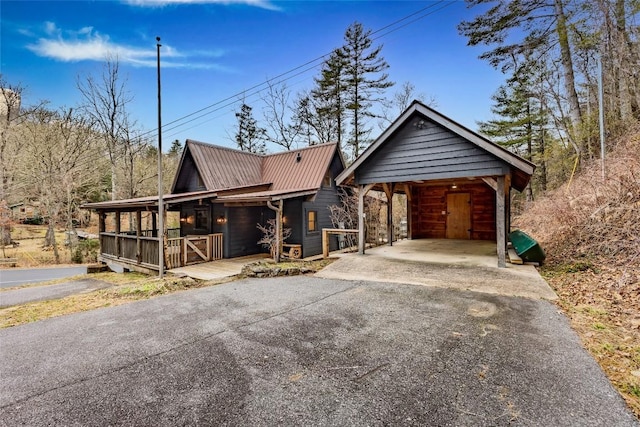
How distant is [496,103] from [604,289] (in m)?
22.6

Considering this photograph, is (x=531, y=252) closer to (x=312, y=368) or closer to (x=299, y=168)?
(x=312, y=368)

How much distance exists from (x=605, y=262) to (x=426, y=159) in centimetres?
454

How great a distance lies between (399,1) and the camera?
1219cm

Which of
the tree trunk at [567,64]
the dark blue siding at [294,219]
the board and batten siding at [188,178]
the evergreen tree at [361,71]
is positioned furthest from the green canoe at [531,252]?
the evergreen tree at [361,71]

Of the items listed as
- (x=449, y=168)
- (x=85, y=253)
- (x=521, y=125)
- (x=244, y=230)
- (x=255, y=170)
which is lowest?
(x=85, y=253)

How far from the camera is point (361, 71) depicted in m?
21.0

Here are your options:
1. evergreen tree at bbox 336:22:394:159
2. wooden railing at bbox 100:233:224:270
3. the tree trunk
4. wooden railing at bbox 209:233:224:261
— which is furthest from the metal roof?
the tree trunk

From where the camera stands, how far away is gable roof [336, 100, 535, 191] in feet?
22.3

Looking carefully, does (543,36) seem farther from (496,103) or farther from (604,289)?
(604,289)

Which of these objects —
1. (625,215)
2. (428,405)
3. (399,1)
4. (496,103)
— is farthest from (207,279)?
(496,103)

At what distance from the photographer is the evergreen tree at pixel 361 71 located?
819 inches

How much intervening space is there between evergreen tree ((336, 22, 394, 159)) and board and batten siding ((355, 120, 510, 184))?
44.3 feet

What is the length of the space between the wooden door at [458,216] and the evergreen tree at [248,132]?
64.5 feet

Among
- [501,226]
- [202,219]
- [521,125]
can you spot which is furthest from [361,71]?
[501,226]
